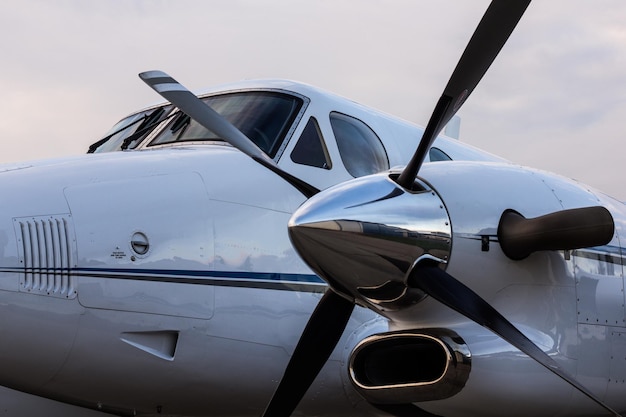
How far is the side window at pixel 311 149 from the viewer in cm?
819

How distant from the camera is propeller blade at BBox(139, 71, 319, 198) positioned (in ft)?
24.3

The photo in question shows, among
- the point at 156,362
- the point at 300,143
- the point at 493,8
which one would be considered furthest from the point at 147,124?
the point at 493,8

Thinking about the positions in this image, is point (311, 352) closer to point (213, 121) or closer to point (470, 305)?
point (470, 305)

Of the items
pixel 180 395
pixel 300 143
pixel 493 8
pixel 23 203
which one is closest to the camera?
pixel 493 8

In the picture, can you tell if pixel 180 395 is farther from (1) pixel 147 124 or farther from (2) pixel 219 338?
(1) pixel 147 124

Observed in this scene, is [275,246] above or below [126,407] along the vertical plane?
above

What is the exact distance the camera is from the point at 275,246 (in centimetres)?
758

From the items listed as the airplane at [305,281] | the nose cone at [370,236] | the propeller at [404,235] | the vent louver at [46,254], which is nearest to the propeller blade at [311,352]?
the airplane at [305,281]

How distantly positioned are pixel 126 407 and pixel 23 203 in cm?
167

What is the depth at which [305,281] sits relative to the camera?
7660 millimetres

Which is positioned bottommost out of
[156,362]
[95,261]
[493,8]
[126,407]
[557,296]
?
[126,407]

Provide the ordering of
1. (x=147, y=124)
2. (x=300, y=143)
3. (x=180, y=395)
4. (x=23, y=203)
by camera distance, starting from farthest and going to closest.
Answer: (x=147, y=124)
(x=300, y=143)
(x=180, y=395)
(x=23, y=203)

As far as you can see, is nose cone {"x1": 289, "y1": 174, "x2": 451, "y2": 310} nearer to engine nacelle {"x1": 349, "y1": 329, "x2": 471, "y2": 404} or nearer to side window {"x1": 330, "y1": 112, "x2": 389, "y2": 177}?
engine nacelle {"x1": 349, "y1": 329, "x2": 471, "y2": 404}

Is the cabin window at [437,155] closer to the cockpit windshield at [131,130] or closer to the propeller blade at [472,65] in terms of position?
the cockpit windshield at [131,130]
